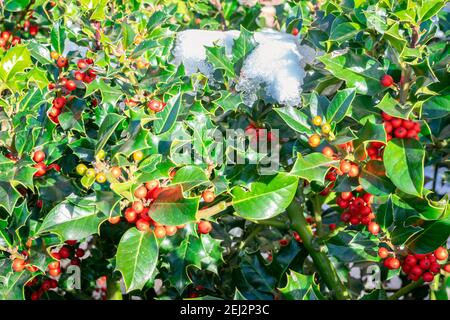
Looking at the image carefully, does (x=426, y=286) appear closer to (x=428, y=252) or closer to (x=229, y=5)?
(x=428, y=252)

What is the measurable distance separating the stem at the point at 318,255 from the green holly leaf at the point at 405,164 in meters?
0.43

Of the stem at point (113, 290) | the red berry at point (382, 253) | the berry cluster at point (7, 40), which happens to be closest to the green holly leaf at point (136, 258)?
the red berry at point (382, 253)

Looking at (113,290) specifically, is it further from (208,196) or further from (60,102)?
(208,196)

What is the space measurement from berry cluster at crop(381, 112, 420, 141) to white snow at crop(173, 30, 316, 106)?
0.39 meters

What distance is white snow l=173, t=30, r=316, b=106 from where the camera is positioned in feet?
5.77

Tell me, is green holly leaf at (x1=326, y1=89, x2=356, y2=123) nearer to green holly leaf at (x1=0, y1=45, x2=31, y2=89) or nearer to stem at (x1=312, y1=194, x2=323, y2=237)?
stem at (x1=312, y1=194, x2=323, y2=237)

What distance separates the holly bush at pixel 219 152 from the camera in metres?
1.29

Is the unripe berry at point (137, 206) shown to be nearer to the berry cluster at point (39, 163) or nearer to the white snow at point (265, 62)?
the berry cluster at point (39, 163)

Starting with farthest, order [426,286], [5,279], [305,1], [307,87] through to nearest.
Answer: [305,1]
[426,286]
[307,87]
[5,279]

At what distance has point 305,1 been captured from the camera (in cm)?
236

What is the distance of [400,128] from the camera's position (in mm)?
1395

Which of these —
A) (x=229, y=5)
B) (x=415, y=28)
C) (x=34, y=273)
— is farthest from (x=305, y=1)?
(x=34, y=273)

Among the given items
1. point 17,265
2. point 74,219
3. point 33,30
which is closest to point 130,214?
point 74,219
